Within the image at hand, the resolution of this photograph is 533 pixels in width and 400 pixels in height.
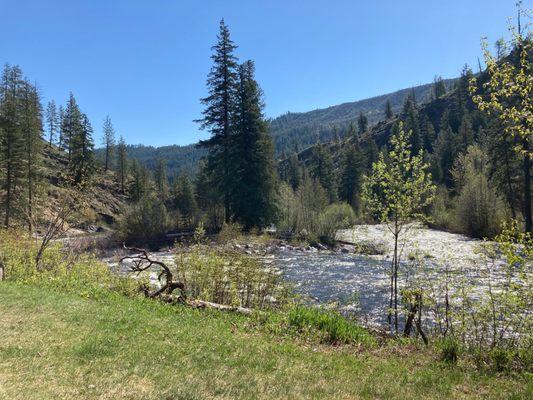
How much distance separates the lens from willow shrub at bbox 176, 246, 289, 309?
1220cm

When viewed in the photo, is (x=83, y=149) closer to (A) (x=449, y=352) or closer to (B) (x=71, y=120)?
(B) (x=71, y=120)

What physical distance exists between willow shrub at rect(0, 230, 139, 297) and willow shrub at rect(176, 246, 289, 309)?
1.81 meters

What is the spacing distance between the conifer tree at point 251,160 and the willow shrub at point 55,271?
710 inches

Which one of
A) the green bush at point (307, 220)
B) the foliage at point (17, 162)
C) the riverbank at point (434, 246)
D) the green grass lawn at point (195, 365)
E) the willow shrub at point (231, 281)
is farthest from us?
the foliage at point (17, 162)

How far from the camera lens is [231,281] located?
12398mm

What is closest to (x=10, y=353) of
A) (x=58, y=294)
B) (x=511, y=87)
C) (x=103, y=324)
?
(x=103, y=324)

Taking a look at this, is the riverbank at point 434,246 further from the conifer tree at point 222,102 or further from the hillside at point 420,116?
the hillside at point 420,116

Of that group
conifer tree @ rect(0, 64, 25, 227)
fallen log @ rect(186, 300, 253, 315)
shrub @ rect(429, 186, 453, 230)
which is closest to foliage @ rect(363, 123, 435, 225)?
fallen log @ rect(186, 300, 253, 315)

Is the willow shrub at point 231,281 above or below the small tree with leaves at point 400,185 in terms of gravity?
below

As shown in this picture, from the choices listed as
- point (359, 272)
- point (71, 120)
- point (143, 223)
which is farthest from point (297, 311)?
point (71, 120)

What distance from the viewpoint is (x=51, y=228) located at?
53.4 ft

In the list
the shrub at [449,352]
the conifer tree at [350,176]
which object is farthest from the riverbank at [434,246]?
the conifer tree at [350,176]

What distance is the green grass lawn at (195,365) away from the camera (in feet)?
17.5

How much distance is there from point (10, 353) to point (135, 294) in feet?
18.6
